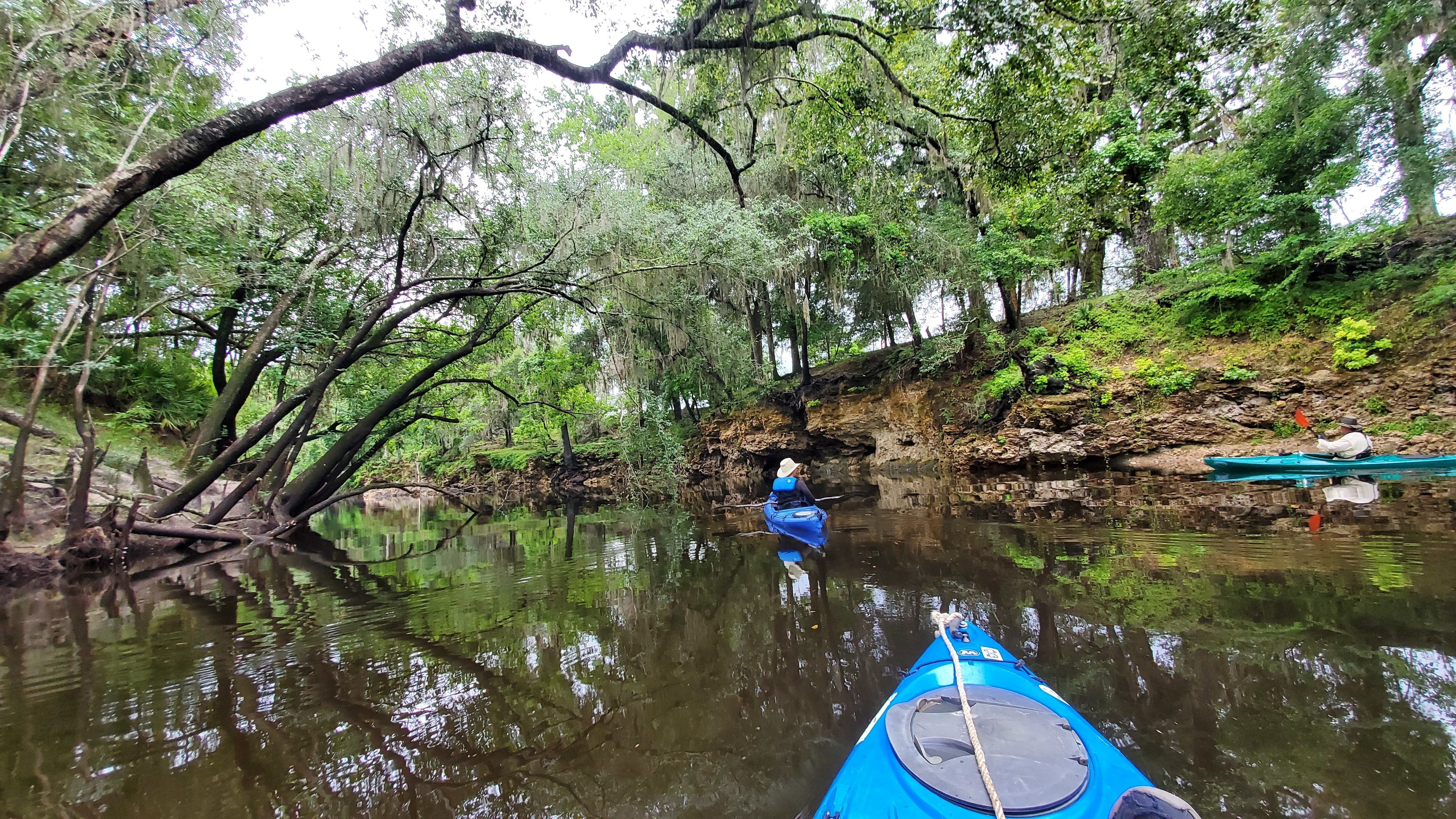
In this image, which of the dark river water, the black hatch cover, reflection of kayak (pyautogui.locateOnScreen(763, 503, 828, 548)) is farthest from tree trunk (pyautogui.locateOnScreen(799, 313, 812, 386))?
the black hatch cover

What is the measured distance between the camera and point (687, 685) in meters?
3.51

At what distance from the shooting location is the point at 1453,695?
8.54 feet

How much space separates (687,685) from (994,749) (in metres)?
2.16

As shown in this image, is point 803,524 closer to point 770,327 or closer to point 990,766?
point 990,766

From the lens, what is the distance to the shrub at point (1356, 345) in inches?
358

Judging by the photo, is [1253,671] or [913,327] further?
[913,327]

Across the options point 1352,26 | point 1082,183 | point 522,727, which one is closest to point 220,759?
point 522,727

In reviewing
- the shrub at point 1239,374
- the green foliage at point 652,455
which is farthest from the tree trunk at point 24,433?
the shrub at point 1239,374

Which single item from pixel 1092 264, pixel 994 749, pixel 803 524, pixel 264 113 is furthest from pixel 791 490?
pixel 1092 264

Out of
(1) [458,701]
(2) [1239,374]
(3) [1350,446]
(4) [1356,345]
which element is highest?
(4) [1356,345]

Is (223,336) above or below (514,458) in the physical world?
above

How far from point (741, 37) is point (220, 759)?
657cm

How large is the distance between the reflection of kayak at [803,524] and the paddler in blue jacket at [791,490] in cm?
15

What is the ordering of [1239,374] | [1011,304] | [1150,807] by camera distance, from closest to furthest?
[1150,807] → [1239,374] → [1011,304]
